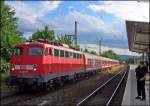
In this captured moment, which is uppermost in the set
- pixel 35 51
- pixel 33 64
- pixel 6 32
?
pixel 6 32

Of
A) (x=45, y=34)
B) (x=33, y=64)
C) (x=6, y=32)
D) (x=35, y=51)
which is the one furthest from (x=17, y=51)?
(x=45, y=34)

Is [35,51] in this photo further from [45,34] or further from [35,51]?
[45,34]

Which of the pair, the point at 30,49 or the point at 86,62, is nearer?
the point at 30,49

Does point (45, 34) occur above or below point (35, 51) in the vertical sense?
above

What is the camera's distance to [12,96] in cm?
2166

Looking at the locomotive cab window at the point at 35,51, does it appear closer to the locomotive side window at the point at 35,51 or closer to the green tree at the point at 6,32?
the locomotive side window at the point at 35,51

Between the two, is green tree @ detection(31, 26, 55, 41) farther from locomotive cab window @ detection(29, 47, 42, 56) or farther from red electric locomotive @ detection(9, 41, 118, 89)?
locomotive cab window @ detection(29, 47, 42, 56)

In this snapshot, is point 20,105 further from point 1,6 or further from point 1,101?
point 1,6

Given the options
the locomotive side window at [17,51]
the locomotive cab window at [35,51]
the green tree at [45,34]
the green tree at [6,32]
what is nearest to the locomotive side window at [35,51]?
the locomotive cab window at [35,51]

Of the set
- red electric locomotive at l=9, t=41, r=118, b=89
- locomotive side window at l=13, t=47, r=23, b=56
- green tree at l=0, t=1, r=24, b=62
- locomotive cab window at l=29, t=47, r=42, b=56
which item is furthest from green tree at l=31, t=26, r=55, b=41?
locomotive cab window at l=29, t=47, r=42, b=56

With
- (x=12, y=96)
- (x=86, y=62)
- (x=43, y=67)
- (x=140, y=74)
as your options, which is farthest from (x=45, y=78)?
(x=86, y=62)

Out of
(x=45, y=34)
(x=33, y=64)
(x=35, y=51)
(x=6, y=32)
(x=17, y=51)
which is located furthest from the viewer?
(x=45, y=34)

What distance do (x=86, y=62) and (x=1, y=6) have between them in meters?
12.2

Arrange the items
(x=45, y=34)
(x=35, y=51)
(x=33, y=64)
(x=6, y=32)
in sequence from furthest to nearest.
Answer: (x=45, y=34)
(x=6, y=32)
(x=35, y=51)
(x=33, y=64)
